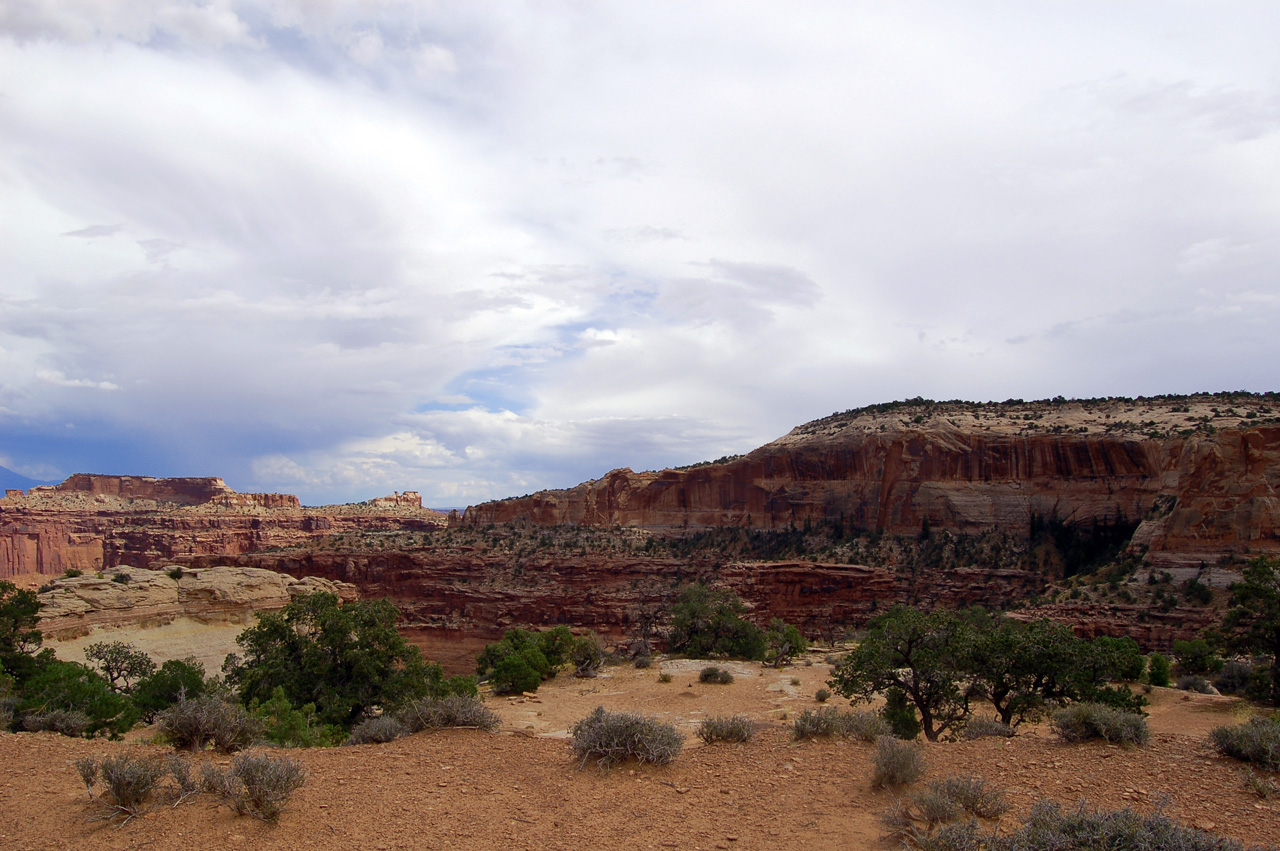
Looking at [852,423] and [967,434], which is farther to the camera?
Answer: [852,423]

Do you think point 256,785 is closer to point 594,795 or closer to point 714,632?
point 594,795

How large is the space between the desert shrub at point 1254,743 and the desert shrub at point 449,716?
998 cm

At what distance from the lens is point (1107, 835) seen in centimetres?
481

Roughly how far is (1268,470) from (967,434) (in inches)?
710

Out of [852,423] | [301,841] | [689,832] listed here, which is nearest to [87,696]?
[301,841]

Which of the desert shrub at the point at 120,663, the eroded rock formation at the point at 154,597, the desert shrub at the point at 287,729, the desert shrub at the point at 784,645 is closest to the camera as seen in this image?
the desert shrub at the point at 287,729

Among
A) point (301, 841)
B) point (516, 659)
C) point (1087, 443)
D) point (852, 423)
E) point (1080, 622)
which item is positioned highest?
point (852, 423)

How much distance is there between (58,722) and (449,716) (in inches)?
280

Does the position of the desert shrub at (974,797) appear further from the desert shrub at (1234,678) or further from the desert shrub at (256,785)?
the desert shrub at (1234,678)

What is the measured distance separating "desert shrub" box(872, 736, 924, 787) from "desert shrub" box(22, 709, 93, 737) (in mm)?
13120

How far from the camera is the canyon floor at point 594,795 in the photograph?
627 cm

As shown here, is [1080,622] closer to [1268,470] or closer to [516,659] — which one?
[1268,470]

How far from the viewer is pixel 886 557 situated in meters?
46.1

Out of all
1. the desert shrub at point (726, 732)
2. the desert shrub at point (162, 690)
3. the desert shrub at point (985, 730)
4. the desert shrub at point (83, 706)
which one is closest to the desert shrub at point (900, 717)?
the desert shrub at point (985, 730)
